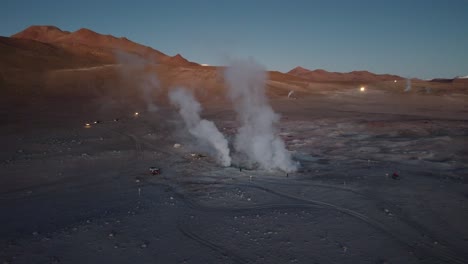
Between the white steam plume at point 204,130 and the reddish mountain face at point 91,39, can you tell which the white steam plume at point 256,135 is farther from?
the reddish mountain face at point 91,39

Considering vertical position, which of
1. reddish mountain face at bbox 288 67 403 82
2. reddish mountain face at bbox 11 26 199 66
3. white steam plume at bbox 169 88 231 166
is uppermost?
reddish mountain face at bbox 11 26 199 66

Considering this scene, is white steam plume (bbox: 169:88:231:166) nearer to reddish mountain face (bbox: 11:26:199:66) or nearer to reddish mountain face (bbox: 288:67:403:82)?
reddish mountain face (bbox: 11:26:199:66)

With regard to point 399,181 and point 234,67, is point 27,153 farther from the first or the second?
point 399,181

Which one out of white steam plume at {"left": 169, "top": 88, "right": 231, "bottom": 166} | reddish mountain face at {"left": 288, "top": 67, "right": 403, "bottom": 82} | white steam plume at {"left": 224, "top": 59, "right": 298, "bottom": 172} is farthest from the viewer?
reddish mountain face at {"left": 288, "top": 67, "right": 403, "bottom": 82}

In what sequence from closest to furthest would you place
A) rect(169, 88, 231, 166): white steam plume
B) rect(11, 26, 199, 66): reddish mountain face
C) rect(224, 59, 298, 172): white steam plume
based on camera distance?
rect(224, 59, 298, 172): white steam plume
rect(169, 88, 231, 166): white steam plume
rect(11, 26, 199, 66): reddish mountain face

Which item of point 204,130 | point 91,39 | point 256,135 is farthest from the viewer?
point 91,39

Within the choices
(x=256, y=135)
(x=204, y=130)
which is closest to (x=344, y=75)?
(x=204, y=130)

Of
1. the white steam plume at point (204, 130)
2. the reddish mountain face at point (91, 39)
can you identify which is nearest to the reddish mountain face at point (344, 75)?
the reddish mountain face at point (91, 39)

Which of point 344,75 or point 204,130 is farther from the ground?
point 344,75

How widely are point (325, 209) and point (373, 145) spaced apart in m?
12.9

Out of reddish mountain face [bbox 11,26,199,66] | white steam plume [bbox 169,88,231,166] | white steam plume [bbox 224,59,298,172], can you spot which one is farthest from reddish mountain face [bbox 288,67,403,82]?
white steam plume [bbox 224,59,298,172]

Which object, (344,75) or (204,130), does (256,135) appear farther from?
(344,75)

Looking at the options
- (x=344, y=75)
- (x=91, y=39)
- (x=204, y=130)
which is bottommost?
(x=204, y=130)

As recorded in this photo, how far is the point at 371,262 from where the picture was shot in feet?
30.8
